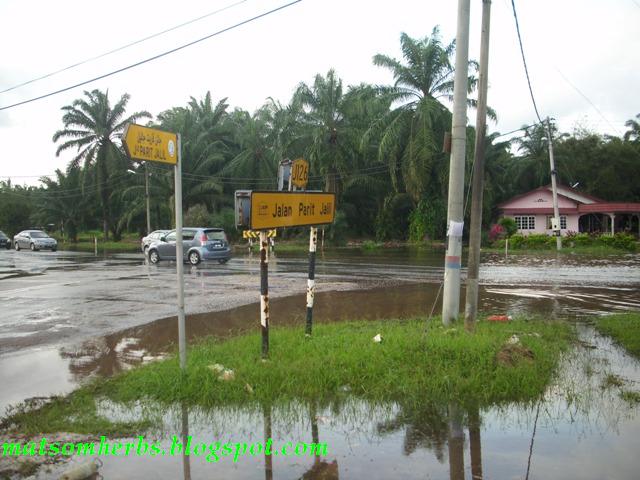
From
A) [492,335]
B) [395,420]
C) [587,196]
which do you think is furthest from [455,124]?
[587,196]

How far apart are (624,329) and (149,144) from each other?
7.08m

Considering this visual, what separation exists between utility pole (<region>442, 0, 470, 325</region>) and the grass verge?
149 cm

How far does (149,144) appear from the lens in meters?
5.70

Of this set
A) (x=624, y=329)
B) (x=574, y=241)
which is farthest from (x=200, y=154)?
(x=624, y=329)

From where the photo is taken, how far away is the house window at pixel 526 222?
45.4 metres

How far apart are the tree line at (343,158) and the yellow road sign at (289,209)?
2801 cm

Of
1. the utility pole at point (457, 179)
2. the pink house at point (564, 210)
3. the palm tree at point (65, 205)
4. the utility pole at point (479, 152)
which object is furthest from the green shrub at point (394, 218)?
the utility pole at point (479, 152)

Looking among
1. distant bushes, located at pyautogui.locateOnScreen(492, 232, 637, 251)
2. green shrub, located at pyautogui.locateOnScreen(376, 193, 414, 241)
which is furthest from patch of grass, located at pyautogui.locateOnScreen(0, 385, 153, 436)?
green shrub, located at pyautogui.locateOnScreen(376, 193, 414, 241)

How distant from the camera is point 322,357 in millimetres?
6523

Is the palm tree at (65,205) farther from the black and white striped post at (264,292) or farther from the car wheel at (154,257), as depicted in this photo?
the black and white striped post at (264,292)

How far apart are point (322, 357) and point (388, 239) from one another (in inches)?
1442

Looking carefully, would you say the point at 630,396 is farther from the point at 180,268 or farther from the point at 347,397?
the point at 180,268

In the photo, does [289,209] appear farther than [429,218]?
No

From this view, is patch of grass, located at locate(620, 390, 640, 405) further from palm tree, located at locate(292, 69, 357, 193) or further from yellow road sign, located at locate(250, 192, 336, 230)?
palm tree, located at locate(292, 69, 357, 193)
